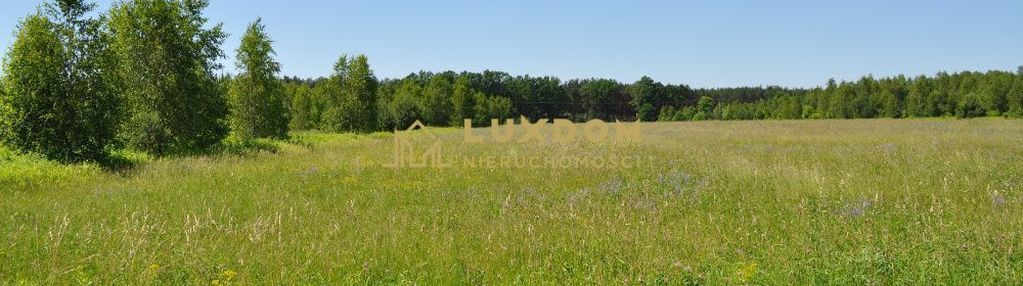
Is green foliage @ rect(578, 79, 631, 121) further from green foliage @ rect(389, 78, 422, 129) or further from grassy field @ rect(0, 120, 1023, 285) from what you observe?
grassy field @ rect(0, 120, 1023, 285)

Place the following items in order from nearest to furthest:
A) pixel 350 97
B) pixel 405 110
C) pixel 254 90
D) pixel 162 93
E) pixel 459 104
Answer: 1. pixel 162 93
2. pixel 254 90
3. pixel 350 97
4. pixel 405 110
5. pixel 459 104

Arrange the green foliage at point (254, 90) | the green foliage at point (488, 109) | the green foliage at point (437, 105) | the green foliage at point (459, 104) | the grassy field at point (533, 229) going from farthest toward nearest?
the green foliage at point (488, 109)
the green foliage at point (459, 104)
the green foliage at point (437, 105)
the green foliage at point (254, 90)
the grassy field at point (533, 229)

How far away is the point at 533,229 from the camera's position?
5375mm

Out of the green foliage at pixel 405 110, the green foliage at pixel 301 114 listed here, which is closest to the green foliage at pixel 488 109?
the green foliage at pixel 405 110

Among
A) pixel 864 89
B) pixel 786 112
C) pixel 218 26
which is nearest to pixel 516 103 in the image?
pixel 786 112

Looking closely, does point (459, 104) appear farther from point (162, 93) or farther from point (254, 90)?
point (162, 93)

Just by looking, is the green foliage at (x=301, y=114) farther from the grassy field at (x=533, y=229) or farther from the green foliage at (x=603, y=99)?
the green foliage at (x=603, y=99)

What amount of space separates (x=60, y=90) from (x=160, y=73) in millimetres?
4396

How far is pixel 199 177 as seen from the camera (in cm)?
1031

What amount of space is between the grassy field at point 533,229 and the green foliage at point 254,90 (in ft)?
53.4

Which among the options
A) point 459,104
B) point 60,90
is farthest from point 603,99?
point 60,90

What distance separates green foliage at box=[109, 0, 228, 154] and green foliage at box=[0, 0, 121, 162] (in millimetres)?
2746

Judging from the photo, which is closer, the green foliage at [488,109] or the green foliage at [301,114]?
the green foliage at [301,114]

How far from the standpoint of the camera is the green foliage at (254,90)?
2547 centimetres
